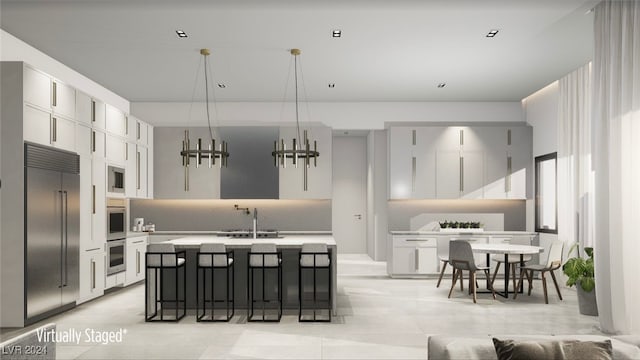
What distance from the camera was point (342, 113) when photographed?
9.48m

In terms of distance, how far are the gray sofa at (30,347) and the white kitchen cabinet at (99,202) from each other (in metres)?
4.53

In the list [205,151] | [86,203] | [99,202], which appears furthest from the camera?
[99,202]

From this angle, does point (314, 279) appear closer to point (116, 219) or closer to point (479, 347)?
point (116, 219)

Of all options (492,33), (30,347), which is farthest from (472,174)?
(30,347)

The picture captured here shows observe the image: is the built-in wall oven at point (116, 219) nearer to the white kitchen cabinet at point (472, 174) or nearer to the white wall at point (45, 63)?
the white wall at point (45, 63)

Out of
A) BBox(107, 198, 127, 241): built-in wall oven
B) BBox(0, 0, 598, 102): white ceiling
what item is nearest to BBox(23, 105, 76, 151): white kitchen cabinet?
BBox(0, 0, 598, 102): white ceiling

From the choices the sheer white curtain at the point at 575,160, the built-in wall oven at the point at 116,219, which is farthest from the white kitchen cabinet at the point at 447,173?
the built-in wall oven at the point at 116,219

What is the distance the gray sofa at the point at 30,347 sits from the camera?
203 cm

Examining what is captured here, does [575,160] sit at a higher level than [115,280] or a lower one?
higher

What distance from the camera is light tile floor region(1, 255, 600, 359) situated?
4453 millimetres

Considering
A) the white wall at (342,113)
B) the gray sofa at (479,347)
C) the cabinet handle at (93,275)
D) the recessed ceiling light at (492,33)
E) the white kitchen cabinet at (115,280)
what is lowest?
the white kitchen cabinet at (115,280)

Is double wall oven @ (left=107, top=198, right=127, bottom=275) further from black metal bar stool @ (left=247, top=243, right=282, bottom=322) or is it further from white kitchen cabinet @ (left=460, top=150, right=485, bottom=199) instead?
white kitchen cabinet @ (left=460, top=150, right=485, bottom=199)

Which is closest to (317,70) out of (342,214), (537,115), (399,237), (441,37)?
(441,37)

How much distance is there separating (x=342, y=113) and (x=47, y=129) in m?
5.18
